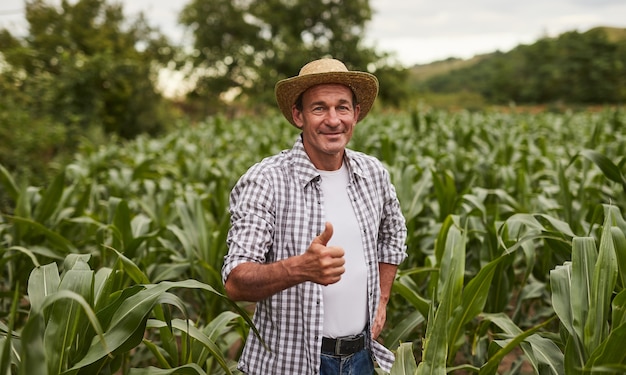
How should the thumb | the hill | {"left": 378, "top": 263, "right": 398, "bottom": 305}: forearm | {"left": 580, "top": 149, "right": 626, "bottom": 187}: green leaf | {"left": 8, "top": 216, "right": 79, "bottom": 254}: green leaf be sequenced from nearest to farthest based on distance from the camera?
the thumb
{"left": 378, "top": 263, "right": 398, "bottom": 305}: forearm
{"left": 580, "top": 149, "right": 626, "bottom": 187}: green leaf
{"left": 8, "top": 216, "right": 79, "bottom": 254}: green leaf
the hill

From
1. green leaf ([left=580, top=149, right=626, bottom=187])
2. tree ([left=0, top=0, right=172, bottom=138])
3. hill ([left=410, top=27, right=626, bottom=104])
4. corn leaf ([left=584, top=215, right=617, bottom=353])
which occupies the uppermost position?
hill ([left=410, top=27, right=626, bottom=104])

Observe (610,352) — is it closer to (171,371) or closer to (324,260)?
(324,260)

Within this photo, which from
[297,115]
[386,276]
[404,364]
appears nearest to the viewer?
[404,364]

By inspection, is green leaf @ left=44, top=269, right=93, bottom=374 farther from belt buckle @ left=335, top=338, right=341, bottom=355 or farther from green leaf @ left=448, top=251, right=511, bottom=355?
green leaf @ left=448, top=251, right=511, bottom=355

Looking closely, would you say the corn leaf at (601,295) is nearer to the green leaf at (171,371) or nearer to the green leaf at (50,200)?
the green leaf at (171,371)

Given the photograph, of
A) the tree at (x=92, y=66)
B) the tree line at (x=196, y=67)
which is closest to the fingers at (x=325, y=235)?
the tree line at (x=196, y=67)

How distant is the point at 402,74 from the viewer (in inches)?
1412

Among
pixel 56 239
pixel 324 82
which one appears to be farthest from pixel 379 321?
pixel 56 239

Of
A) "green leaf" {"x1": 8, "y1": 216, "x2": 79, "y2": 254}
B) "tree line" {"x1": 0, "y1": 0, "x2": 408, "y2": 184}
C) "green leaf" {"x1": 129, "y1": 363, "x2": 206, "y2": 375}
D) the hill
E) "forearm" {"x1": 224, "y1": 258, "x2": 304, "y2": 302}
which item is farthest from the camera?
the hill

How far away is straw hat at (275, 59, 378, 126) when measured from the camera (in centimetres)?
184

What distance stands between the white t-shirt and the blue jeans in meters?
0.07

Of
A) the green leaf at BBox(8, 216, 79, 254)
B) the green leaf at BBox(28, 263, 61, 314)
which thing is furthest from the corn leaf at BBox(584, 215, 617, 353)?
the green leaf at BBox(8, 216, 79, 254)

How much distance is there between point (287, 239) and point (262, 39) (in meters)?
35.8

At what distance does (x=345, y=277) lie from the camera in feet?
6.09
